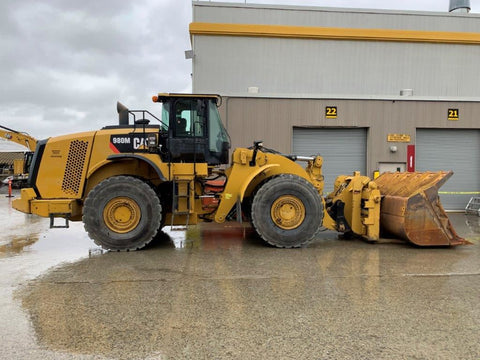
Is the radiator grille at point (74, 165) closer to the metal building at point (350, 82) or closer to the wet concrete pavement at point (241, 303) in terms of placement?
the wet concrete pavement at point (241, 303)

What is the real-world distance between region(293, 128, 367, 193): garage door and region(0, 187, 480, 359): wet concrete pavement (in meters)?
7.39

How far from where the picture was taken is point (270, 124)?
538 inches

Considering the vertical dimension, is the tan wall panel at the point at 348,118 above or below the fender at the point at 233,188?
above

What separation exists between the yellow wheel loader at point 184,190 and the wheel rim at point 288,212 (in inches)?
0.7

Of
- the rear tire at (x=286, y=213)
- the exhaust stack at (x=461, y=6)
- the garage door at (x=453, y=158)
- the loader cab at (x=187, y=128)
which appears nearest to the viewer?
the rear tire at (x=286, y=213)

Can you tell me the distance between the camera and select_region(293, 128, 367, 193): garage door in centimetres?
1425

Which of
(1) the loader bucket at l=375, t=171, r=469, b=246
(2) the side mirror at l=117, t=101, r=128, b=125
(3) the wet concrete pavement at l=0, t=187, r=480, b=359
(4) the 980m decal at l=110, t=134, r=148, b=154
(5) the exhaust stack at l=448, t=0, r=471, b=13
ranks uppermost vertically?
(5) the exhaust stack at l=448, t=0, r=471, b=13

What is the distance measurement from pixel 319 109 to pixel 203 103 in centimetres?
751

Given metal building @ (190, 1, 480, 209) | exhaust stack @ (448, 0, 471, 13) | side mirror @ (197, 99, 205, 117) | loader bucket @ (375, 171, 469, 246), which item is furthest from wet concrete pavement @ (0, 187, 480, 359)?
exhaust stack @ (448, 0, 471, 13)

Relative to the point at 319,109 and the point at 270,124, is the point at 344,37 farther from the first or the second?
the point at 270,124

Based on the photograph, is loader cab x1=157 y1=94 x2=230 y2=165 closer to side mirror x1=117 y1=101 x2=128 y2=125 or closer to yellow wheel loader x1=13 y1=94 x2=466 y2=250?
yellow wheel loader x1=13 y1=94 x2=466 y2=250

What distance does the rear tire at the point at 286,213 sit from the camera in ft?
23.3

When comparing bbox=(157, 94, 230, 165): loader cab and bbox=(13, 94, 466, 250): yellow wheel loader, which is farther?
bbox=(157, 94, 230, 165): loader cab

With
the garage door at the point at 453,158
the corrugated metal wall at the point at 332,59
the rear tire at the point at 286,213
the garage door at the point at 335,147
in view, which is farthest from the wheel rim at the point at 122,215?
the garage door at the point at 453,158
